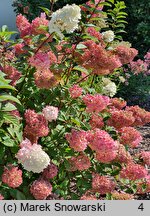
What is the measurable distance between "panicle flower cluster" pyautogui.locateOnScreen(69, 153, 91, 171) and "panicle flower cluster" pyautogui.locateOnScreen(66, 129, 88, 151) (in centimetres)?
12

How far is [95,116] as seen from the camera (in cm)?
289

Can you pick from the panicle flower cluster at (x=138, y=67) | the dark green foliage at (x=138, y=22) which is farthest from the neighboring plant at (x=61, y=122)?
the dark green foliage at (x=138, y=22)

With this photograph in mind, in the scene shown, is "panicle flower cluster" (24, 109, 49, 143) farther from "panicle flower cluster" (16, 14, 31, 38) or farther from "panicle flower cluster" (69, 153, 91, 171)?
"panicle flower cluster" (16, 14, 31, 38)

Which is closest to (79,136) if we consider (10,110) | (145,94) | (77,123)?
(77,123)

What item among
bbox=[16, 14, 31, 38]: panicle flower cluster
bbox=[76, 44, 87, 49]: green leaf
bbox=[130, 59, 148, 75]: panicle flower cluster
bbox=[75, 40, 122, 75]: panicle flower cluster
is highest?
bbox=[16, 14, 31, 38]: panicle flower cluster

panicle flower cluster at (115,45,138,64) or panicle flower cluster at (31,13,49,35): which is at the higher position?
panicle flower cluster at (31,13,49,35)

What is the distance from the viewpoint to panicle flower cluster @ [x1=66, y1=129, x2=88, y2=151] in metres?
2.49

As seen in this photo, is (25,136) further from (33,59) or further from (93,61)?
(93,61)

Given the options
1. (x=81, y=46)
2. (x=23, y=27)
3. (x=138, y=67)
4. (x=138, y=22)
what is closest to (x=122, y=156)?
(x=81, y=46)

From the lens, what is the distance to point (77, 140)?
8.14 ft

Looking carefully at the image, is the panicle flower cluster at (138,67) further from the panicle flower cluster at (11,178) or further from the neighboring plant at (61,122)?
the panicle flower cluster at (11,178)

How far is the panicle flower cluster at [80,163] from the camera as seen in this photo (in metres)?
2.60

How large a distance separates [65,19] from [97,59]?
38cm

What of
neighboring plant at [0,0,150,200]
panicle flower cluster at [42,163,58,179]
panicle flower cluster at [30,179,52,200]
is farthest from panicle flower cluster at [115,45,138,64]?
panicle flower cluster at [30,179,52,200]
